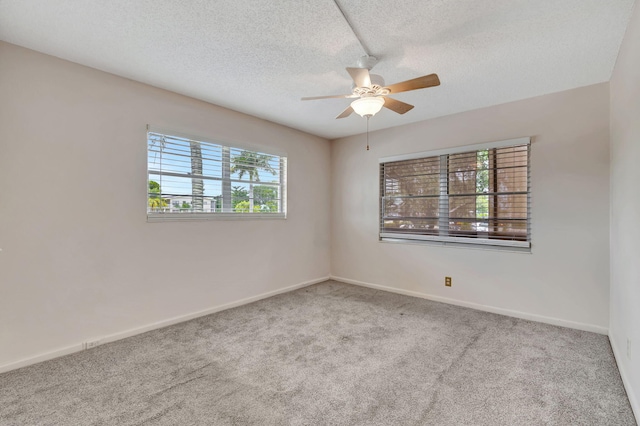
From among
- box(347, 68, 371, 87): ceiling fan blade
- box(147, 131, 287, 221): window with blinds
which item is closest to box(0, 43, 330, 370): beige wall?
box(147, 131, 287, 221): window with blinds

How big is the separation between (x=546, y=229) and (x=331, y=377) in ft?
8.99

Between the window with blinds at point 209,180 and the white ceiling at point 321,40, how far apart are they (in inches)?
25.5

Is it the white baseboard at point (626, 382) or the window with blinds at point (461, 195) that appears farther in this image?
the window with blinds at point (461, 195)

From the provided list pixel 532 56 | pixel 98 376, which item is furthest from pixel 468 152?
pixel 98 376

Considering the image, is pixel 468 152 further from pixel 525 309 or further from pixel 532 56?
pixel 525 309

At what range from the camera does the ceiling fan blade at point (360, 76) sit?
1.94 m

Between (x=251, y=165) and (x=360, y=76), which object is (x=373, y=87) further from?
(x=251, y=165)

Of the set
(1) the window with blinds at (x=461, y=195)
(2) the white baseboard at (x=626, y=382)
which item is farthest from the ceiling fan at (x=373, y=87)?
(2) the white baseboard at (x=626, y=382)

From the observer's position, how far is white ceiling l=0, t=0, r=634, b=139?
A: 1842 millimetres

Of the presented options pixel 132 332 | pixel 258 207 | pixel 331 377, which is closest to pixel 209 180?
pixel 258 207

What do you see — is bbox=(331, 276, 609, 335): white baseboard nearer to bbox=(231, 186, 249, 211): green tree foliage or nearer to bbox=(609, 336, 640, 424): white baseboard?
bbox=(609, 336, 640, 424): white baseboard

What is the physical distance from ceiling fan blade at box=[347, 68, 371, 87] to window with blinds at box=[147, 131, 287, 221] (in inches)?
83.3

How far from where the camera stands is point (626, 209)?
2094 millimetres

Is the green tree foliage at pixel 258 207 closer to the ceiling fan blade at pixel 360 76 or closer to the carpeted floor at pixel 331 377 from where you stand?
the carpeted floor at pixel 331 377
